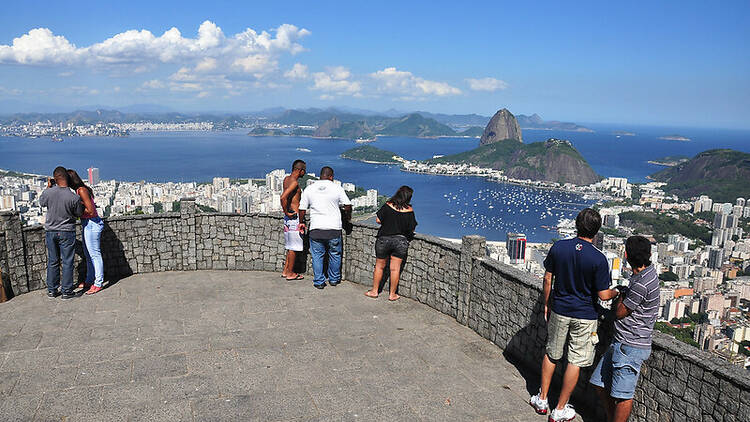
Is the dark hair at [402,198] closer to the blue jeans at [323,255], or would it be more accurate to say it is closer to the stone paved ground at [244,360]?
the blue jeans at [323,255]

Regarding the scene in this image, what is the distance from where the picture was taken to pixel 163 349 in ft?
17.7

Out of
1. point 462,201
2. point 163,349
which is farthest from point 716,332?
point 462,201

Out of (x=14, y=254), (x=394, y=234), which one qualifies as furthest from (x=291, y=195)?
(x=14, y=254)

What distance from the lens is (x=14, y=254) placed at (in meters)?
6.86

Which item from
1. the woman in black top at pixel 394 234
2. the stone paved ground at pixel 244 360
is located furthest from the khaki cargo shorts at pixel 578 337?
the woman in black top at pixel 394 234

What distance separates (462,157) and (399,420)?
147 m

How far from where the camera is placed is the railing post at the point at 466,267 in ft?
20.0

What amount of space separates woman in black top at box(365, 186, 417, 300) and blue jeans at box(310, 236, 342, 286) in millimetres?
688

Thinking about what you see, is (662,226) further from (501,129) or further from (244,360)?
(501,129)

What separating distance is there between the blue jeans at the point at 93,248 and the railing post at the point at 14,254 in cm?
76

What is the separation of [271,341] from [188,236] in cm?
336

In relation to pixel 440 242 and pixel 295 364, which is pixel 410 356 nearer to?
pixel 295 364

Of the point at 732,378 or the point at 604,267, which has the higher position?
the point at 604,267

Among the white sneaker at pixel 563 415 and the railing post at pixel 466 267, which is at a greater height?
the railing post at pixel 466 267
